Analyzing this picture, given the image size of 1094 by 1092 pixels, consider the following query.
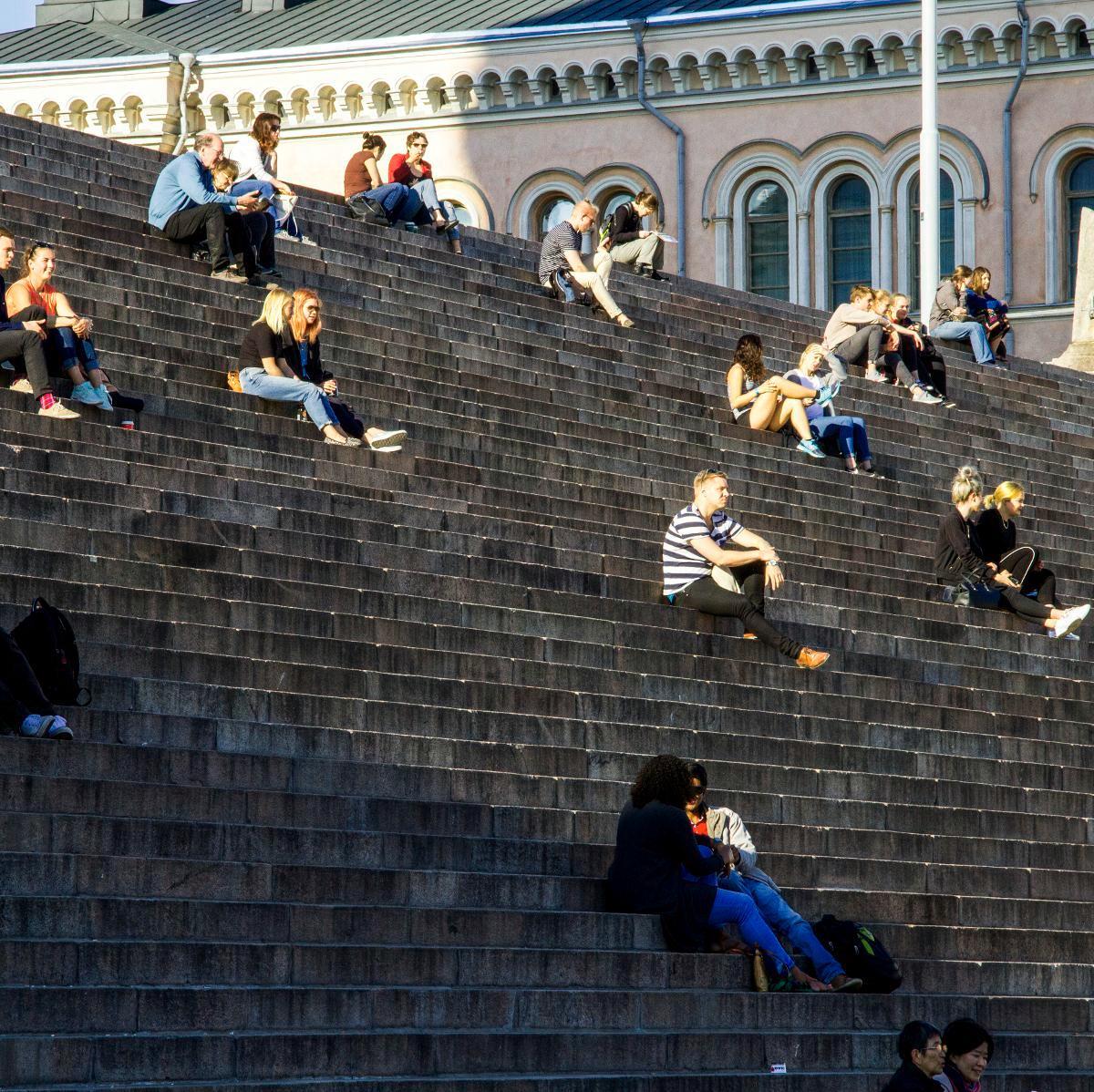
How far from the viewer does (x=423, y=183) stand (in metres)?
22.1

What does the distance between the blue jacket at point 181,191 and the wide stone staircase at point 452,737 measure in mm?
202

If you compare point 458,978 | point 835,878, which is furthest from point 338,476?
point 458,978

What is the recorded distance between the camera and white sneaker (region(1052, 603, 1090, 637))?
16.0 meters

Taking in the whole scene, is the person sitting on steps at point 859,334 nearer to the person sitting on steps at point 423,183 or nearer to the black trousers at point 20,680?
the person sitting on steps at point 423,183

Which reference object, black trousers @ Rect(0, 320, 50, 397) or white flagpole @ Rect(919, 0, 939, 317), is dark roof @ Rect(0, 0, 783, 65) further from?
black trousers @ Rect(0, 320, 50, 397)

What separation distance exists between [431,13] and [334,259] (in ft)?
82.8

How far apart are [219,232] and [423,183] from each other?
541 centimetres

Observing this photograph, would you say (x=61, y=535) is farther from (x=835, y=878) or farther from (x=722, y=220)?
(x=722, y=220)

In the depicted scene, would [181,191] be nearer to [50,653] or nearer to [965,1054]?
[50,653]

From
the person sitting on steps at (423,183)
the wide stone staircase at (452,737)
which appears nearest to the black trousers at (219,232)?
the wide stone staircase at (452,737)

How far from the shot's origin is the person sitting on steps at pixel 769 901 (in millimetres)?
10633

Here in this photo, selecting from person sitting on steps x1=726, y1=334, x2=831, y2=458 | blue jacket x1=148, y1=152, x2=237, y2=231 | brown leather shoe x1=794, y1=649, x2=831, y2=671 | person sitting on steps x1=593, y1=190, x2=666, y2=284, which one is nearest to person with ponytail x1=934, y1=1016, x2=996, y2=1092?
brown leather shoe x1=794, y1=649, x2=831, y2=671

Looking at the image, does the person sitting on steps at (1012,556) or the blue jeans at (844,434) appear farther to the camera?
the blue jeans at (844,434)

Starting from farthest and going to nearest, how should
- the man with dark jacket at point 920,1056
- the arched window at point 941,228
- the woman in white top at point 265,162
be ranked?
1. the arched window at point 941,228
2. the woman in white top at point 265,162
3. the man with dark jacket at point 920,1056
